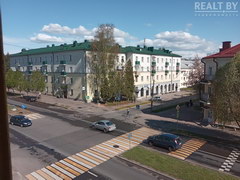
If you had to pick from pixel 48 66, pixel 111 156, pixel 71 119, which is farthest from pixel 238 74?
pixel 48 66

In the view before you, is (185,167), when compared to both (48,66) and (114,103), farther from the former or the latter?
(48,66)

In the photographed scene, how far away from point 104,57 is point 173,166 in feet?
108

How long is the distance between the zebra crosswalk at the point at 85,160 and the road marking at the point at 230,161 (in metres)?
8.65

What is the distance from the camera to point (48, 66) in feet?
191

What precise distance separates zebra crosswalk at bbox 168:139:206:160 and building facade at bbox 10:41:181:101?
24367mm

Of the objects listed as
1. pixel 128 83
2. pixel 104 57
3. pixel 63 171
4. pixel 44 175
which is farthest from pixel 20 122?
pixel 128 83

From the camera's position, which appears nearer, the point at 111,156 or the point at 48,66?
the point at 111,156

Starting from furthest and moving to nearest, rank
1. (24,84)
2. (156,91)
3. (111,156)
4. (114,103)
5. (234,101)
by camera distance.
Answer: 1. (156,91)
2. (24,84)
3. (114,103)
4. (234,101)
5. (111,156)

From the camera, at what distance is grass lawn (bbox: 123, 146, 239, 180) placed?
14745 mm

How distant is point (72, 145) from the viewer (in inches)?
827

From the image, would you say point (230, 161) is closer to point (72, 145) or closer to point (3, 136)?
point (72, 145)

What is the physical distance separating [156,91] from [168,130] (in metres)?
38.6

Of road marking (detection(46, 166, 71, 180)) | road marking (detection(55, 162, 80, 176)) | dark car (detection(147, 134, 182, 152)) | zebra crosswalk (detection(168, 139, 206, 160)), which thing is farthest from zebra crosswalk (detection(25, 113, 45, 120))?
zebra crosswalk (detection(168, 139, 206, 160))

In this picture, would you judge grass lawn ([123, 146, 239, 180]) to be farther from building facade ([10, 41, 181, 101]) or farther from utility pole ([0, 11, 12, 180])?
building facade ([10, 41, 181, 101])
